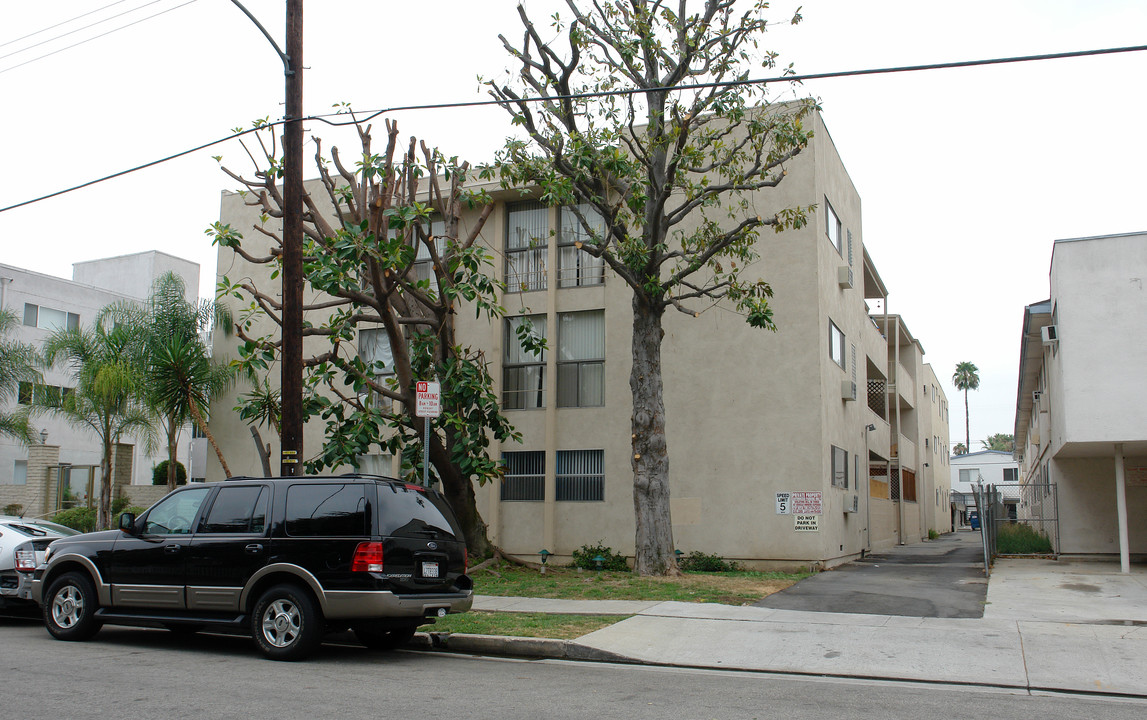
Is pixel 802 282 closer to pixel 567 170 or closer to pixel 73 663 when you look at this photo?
pixel 567 170

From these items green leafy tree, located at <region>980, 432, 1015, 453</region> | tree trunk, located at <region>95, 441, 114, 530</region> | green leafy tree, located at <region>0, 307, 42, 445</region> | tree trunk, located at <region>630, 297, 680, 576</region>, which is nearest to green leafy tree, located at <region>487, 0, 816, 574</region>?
tree trunk, located at <region>630, 297, 680, 576</region>

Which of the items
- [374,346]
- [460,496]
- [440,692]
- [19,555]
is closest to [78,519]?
[374,346]

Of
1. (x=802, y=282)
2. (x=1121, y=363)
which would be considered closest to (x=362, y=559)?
(x=802, y=282)

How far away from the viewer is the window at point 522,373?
847 inches

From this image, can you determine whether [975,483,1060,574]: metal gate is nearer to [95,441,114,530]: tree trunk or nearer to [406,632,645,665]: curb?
[406,632,645,665]: curb

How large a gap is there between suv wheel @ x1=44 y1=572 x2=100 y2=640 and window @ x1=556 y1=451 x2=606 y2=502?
11546 mm

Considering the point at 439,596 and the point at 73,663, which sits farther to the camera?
the point at 439,596

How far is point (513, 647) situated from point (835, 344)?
1395cm

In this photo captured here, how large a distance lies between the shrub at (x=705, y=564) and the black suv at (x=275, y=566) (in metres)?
9.56

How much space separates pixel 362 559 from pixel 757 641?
14.7ft

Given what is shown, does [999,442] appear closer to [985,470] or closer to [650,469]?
[985,470]

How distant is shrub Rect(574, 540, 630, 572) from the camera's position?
19609 mm

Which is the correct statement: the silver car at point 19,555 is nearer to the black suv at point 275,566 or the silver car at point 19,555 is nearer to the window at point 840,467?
the black suv at point 275,566

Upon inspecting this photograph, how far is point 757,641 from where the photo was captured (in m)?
10.5
